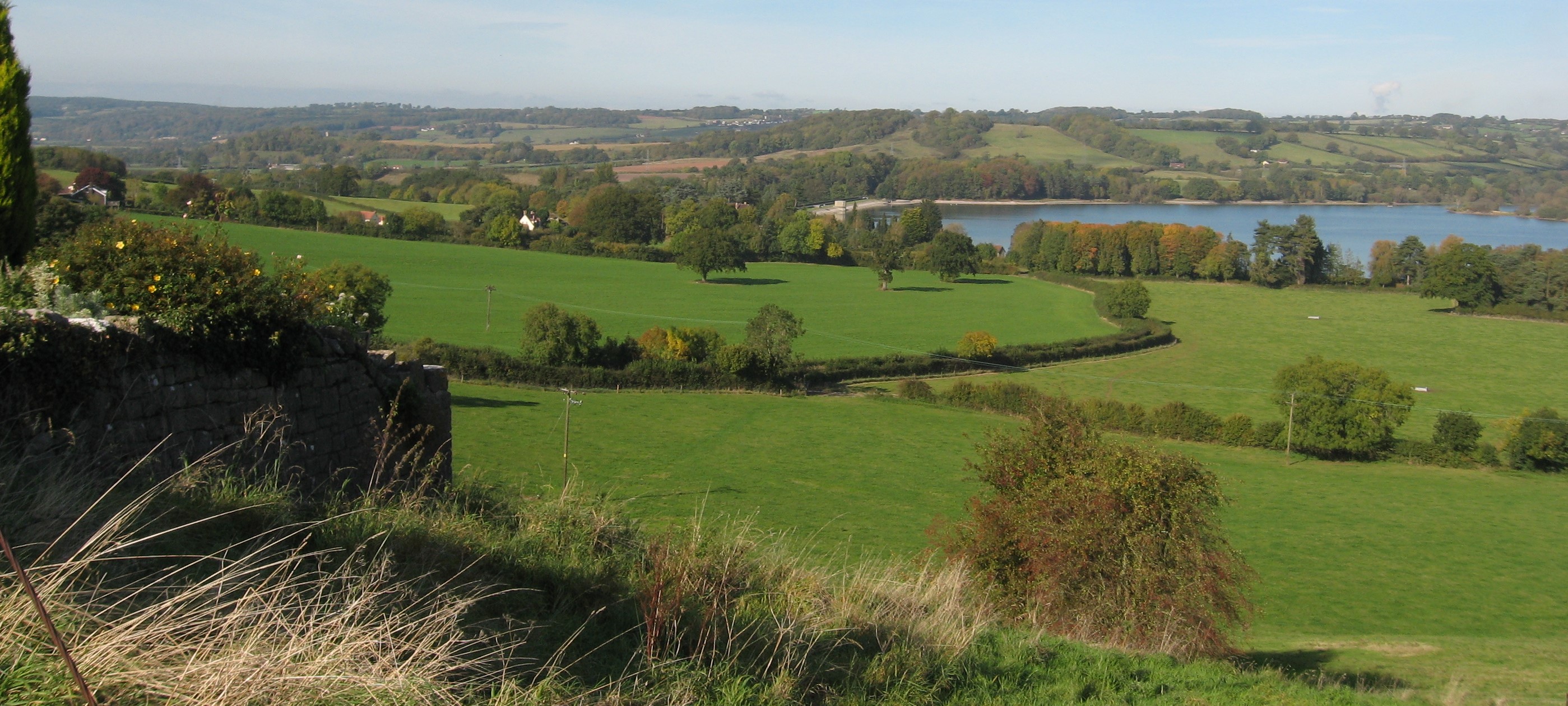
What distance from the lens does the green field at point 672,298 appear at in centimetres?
5294

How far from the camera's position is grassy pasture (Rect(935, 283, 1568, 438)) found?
1859 inches

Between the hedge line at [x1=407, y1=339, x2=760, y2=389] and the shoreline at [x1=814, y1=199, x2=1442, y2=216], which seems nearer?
the hedge line at [x1=407, y1=339, x2=760, y2=389]

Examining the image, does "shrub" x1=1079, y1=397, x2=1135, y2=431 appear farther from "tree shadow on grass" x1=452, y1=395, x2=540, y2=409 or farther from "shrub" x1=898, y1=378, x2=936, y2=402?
"tree shadow on grass" x1=452, y1=395, x2=540, y2=409

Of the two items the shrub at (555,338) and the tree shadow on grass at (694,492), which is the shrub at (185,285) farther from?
the shrub at (555,338)

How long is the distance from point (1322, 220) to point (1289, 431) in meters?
113

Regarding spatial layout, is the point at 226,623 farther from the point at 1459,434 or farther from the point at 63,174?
the point at 63,174

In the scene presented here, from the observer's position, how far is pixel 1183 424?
38.2 m

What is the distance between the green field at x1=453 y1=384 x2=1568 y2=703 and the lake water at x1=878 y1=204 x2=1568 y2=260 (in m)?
70.0

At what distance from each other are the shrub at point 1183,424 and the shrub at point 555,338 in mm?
21817

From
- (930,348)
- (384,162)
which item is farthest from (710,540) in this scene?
(384,162)

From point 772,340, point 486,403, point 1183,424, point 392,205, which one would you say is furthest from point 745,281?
point 486,403

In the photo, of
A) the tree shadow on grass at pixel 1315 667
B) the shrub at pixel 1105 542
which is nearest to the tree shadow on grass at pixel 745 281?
the tree shadow on grass at pixel 1315 667

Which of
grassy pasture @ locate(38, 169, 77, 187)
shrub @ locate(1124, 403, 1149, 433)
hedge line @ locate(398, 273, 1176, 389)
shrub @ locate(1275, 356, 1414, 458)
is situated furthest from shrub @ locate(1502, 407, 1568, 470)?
grassy pasture @ locate(38, 169, 77, 187)

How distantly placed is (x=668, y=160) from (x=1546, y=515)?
519 ft
